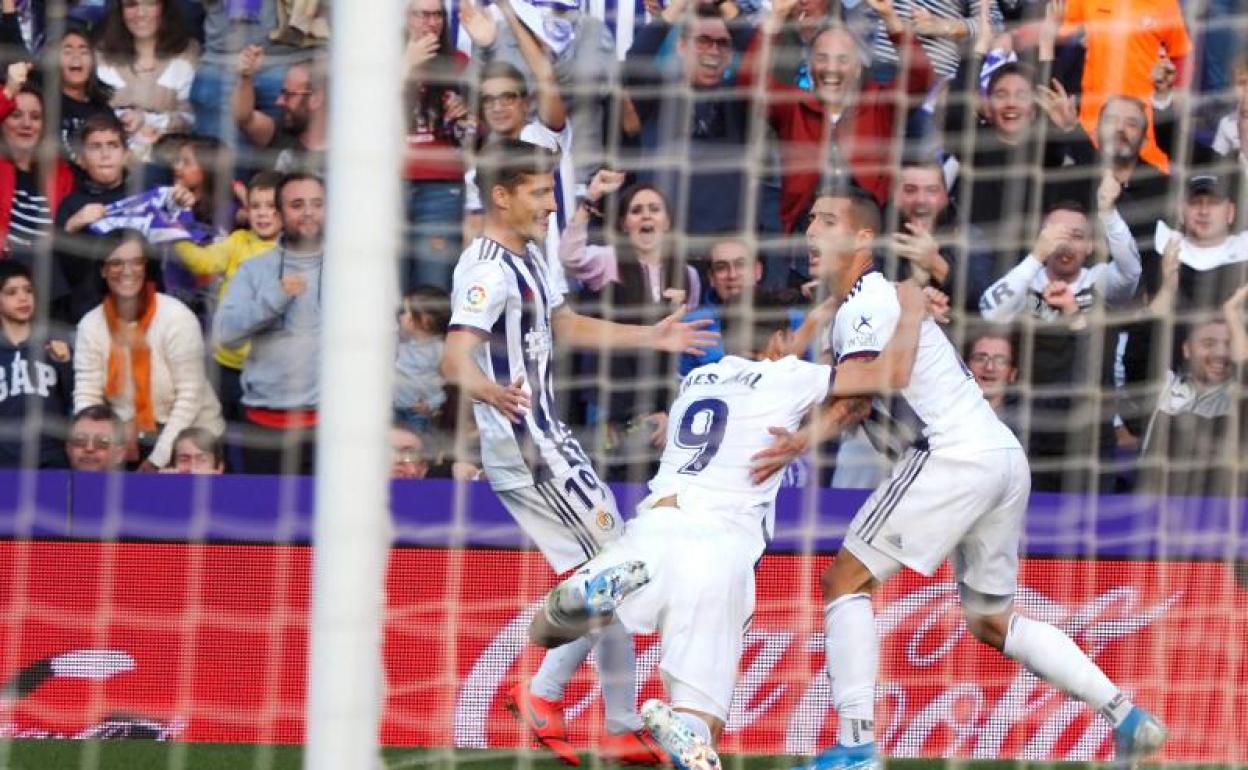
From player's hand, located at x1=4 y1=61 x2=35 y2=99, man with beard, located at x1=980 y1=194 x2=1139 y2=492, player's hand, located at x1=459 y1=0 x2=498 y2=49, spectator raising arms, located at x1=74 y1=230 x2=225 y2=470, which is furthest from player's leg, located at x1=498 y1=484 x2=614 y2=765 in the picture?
player's hand, located at x1=4 y1=61 x2=35 y2=99

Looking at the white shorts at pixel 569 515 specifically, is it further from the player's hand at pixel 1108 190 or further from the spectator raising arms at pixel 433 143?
the player's hand at pixel 1108 190

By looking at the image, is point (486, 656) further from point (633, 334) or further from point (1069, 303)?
point (1069, 303)

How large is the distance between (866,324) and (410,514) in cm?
170

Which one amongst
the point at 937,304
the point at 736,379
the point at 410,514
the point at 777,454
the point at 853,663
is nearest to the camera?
the point at 777,454

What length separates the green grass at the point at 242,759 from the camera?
600 centimetres

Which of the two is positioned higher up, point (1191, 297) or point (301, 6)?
point (301, 6)

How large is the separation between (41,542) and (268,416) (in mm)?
874

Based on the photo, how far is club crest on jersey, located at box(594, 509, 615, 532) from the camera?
5.96m

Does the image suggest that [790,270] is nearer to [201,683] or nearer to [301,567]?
[301,567]

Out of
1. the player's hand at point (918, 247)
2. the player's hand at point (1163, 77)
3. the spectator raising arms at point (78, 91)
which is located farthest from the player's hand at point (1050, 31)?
the spectator raising arms at point (78, 91)

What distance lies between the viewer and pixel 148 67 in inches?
250

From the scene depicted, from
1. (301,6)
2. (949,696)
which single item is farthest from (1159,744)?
(301,6)

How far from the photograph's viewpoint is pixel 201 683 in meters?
6.69

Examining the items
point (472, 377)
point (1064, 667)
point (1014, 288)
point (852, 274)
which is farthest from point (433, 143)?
point (1064, 667)
